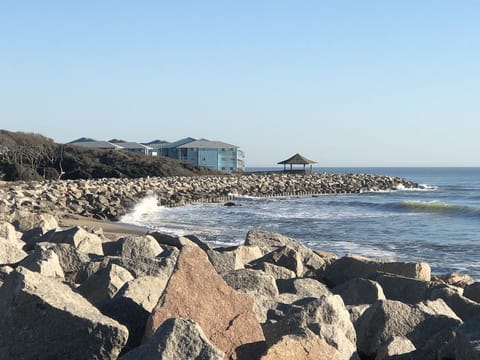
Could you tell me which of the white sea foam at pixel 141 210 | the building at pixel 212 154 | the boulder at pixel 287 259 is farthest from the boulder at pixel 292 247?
the building at pixel 212 154

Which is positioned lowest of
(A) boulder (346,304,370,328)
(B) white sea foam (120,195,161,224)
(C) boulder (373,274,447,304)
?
(B) white sea foam (120,195,161,224)

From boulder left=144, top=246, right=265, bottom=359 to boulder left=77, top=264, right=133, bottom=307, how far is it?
102 centimetres

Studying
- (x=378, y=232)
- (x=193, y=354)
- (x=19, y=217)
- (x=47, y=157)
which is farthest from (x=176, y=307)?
(x=47, y=157)

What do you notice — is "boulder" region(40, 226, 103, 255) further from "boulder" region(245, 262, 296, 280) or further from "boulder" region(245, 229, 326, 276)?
"boulder" region(245, 229, 326, 276)

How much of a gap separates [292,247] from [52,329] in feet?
15.9

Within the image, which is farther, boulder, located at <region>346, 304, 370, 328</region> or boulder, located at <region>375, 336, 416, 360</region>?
boulder, located at <region>346, 304, 370, 328</region>

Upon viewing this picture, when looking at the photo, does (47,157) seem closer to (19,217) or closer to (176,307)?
(19,217)

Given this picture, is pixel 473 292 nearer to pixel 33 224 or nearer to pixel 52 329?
pixel 52 329

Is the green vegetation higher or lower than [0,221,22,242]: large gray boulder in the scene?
higher

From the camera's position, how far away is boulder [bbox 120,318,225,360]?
9.52 ft

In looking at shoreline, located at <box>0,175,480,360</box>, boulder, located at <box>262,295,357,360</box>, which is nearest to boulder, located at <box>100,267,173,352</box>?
shoreline, located at <box>0,175,480,360</box>

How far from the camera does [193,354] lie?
115 inches

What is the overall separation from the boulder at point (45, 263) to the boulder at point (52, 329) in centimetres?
181

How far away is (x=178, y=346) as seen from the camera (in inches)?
115
